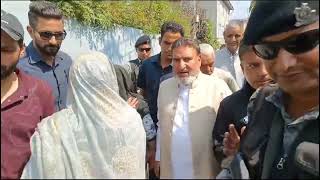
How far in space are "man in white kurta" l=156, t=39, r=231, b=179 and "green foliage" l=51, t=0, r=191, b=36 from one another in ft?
17.3

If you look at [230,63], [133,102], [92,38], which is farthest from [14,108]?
[92,38]

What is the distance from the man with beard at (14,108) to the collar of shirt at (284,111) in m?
1.27

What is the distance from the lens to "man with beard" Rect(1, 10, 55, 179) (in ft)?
7.83

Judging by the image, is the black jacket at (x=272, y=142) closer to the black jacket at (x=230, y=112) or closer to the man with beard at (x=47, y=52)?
the black jacket at (x=230, y=112)

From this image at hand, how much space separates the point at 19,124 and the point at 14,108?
0.10 metres

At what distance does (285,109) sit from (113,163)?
34.5 inches

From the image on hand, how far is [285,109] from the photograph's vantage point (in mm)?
2102

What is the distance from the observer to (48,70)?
11.6 feet

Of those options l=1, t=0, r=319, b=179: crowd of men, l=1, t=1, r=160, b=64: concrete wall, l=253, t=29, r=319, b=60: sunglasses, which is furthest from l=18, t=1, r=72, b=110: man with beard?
l=1, t=1, r=160, b=64: concrete wall

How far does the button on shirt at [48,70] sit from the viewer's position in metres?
3.45

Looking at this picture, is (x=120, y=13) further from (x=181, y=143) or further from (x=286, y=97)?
(x=286, y=97)

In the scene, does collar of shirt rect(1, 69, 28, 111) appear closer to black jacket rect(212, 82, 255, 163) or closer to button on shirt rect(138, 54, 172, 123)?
black jacket rect(212, 82, 255, 163)

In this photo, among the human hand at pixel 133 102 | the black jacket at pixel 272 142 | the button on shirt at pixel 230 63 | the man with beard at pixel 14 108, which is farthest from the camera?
the button on shirt at pixel 230 63

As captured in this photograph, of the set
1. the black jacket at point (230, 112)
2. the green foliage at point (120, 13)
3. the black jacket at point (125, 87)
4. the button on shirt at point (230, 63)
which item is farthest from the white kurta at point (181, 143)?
the green foliage at point (120, 13)
